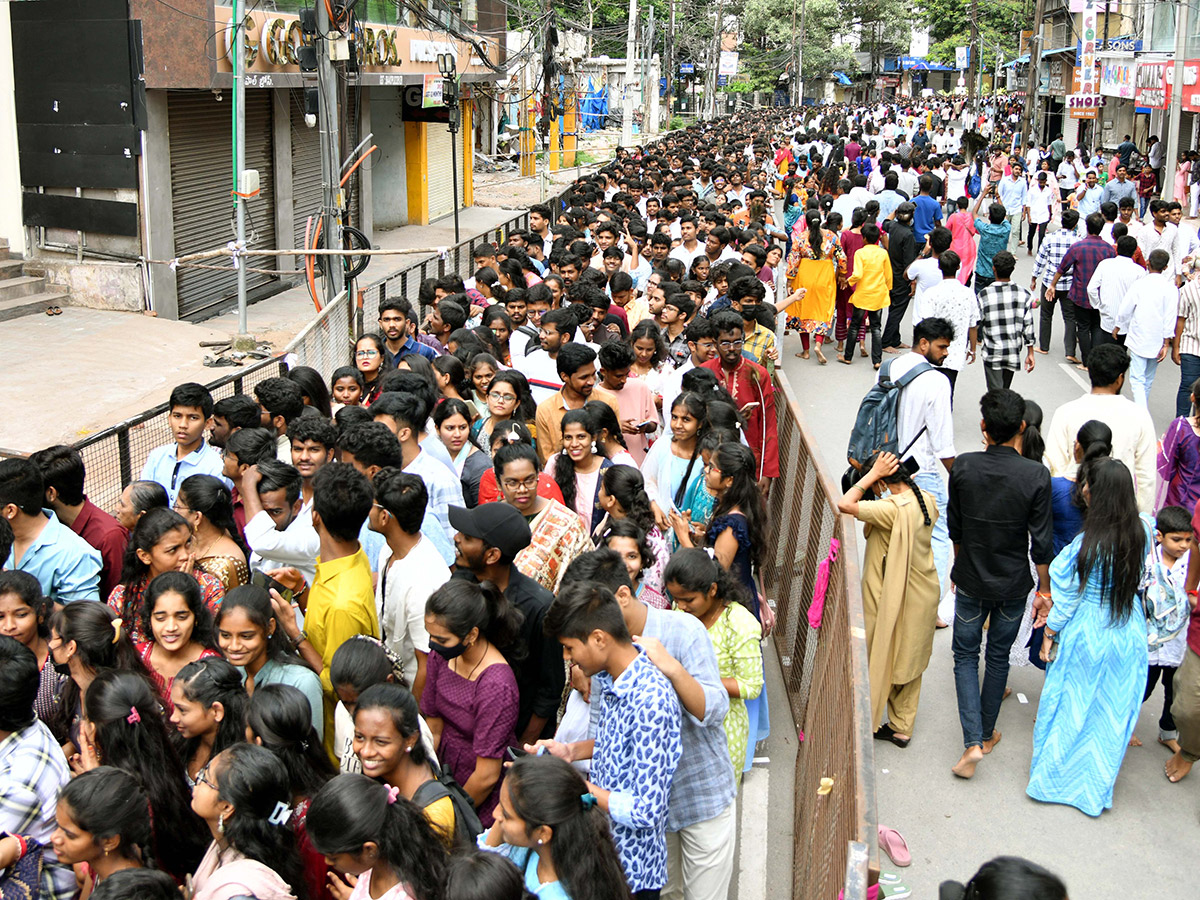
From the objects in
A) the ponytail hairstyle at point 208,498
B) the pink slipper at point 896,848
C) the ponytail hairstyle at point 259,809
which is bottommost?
the pink slipper at point 896,848

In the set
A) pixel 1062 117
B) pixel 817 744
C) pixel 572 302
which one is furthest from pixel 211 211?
pixel 1062 117

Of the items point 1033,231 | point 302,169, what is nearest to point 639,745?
point 302,169

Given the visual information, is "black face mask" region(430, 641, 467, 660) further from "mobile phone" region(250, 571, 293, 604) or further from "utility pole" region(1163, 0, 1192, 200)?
"utility pole" region(1163, 0, 1192, 200)

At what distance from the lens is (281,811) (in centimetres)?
364

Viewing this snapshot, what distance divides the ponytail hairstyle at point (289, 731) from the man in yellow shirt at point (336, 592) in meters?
0.73

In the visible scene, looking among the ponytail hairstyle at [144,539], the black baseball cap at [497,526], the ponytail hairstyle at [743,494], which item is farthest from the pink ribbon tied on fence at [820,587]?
the ponytail hairstyle at [144,539]

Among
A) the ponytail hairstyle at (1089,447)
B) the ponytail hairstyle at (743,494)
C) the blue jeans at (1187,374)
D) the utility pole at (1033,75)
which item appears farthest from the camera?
the utility pole at (1033,75)

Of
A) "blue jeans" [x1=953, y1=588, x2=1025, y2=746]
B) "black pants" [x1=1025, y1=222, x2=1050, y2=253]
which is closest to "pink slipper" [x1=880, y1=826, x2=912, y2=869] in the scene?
"blue jeans" [x1=953, y1=588, x2=1025, y2=746]

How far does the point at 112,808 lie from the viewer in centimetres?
354

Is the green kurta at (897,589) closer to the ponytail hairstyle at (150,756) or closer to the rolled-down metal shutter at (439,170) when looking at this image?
the ponytail hairstyle at (150,756)

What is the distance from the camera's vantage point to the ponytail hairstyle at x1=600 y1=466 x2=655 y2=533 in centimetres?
560

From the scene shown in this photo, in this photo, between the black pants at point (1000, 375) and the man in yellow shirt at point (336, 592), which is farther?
the black pants at point (1000, 375)

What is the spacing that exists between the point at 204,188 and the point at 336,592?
44.6 ft

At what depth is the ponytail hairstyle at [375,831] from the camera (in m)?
3.28
